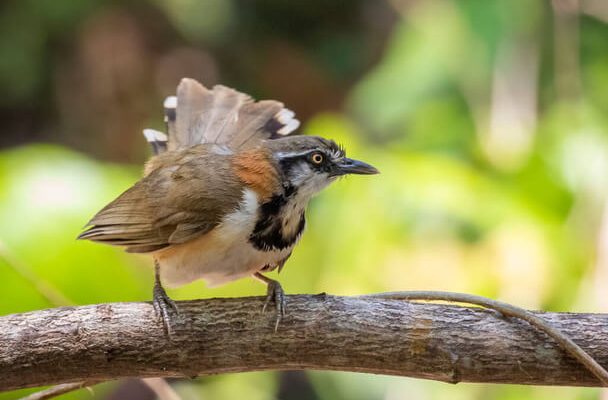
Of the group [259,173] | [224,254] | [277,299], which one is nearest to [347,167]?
[259,173]

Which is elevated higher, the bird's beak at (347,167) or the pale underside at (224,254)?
the bird's beak at (347,167)

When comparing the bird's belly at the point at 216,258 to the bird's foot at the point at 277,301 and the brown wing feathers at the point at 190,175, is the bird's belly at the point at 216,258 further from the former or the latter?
the bird's foot at the point at 277,301

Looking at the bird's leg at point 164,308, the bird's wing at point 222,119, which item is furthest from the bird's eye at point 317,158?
the bird's leg at point 164,308

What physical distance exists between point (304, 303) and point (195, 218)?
511 mm

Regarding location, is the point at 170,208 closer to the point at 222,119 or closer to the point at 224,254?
the point at 224,254

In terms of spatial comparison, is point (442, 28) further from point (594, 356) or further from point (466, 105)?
point (594, 356)

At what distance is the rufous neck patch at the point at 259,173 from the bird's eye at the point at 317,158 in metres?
0.13

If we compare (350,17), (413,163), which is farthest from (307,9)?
(413,163)

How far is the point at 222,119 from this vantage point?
130 inches

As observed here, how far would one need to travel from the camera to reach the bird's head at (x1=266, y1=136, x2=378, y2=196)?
9.21 feet

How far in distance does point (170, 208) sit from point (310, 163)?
1.51 feet

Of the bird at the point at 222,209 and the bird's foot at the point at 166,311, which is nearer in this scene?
the bird's foot at the point at 166,311

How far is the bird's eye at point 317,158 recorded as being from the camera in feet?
9.30

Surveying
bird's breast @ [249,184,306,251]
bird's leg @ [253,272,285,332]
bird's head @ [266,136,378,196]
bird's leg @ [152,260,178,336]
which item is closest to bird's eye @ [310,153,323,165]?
bird's head @ [266,136,378,196]
